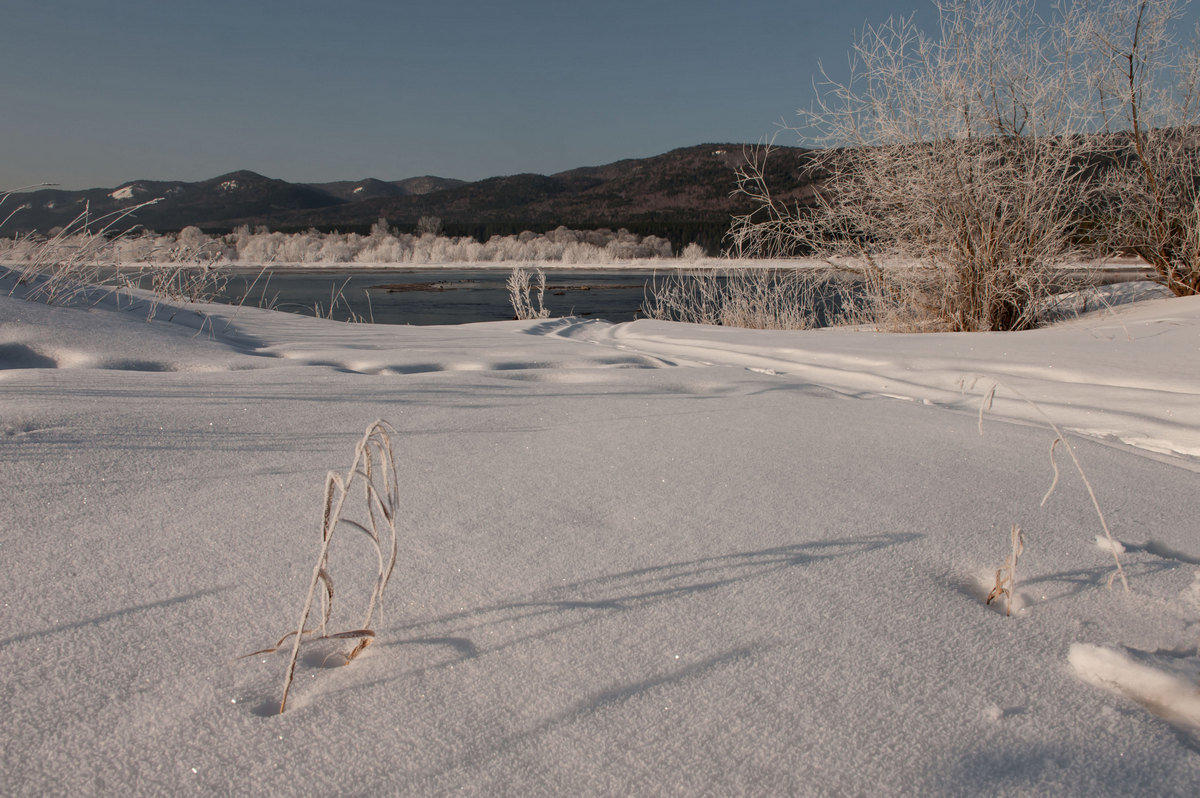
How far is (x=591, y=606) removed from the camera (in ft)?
3.15

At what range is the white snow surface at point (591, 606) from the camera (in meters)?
0.70

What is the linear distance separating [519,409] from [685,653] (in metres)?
1.28

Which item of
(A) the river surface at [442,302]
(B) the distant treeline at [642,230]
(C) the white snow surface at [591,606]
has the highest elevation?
(B) the distant treeline at [642,230]

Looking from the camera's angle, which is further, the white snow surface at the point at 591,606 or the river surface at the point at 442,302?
the river surface at the point at 442,302

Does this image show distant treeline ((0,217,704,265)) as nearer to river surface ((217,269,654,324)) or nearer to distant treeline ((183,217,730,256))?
distant treeline ((183,217,730,256))

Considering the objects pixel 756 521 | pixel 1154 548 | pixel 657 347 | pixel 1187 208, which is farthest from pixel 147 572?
pixel 1187 208

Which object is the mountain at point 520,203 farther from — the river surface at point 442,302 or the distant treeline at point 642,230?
the river surface at point 442,302

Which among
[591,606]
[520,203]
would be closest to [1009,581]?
[591,606]

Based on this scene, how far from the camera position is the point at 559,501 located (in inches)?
52.4

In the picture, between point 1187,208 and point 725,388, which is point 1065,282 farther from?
point 725,388

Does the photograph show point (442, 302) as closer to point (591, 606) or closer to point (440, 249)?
point (591, 606)

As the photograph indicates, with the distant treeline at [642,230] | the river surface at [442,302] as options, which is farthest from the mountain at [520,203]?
the river surface at [442,302]

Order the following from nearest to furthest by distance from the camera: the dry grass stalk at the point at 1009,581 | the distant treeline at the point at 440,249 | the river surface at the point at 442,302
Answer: the dry grass stalk at the point at 1009,581, the river surface at the point at 442,302, the distant treeline at the point at 440,249

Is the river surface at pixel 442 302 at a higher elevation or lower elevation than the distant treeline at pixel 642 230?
lower
